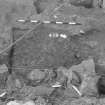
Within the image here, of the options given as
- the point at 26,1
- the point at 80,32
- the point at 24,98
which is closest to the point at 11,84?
the point at 24,98

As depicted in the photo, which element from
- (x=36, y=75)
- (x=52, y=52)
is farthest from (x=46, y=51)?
(x=36, y=75)

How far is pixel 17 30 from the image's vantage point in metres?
5.01

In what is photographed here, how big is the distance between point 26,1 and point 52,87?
2353 mm

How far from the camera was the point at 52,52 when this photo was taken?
4.73 meters

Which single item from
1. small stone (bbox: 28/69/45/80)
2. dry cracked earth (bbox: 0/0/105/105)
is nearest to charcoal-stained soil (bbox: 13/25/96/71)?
dry cracked earth (bbox: 0/0/105/105)

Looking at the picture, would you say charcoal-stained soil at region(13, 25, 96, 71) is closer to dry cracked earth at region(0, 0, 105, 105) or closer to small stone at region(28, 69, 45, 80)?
dry cracked earth at region(0, 0, 105, 105)

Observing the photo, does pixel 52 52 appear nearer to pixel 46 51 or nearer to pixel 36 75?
pixel 46 51

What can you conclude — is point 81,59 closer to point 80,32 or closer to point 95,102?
point 80,32

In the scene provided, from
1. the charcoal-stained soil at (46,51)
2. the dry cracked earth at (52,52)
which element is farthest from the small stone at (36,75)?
the charcoal-stained soil at (46,51)

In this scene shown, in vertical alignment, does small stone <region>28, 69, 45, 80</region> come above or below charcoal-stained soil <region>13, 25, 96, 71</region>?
below

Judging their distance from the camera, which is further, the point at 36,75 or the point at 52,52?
the point at 52,52

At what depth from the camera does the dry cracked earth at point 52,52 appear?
12.6ft

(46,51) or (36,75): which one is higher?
(46,51)

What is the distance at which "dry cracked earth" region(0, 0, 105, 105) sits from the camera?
3.85m
